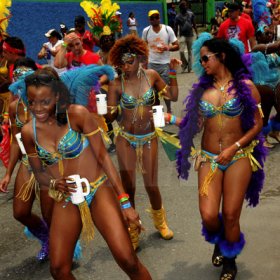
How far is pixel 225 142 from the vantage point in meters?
3.64

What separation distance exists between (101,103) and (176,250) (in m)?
1.52

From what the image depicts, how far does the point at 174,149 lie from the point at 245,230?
1.05 metres

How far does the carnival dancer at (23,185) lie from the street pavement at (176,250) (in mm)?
334

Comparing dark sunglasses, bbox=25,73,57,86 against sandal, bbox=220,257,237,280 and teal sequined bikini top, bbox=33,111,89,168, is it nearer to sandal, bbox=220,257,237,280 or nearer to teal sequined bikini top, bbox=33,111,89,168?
teal sequined bikini top, bbox=33,111,89,168

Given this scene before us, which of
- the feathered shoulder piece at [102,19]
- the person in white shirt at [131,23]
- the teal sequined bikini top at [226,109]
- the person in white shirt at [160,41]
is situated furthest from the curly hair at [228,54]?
the person in white shirt at [131,23]

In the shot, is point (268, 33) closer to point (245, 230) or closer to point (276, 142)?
point (276, 142)

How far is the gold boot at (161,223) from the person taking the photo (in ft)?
14.6

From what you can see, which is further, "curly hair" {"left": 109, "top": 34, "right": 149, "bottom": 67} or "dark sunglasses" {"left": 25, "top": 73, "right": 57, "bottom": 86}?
"curly hair" {"left": 109, "top": 34, "right": 149, "bottom": 67}

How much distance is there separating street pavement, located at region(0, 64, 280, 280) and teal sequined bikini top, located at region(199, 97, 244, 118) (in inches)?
51.2

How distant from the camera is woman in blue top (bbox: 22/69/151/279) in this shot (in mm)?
2988

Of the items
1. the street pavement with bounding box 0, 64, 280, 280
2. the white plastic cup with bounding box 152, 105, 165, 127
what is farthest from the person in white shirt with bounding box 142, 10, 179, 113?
the white plastic cup with bounding box 152, 105, 165, 127

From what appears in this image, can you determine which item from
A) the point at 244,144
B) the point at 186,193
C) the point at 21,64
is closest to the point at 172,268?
the point at 244,144

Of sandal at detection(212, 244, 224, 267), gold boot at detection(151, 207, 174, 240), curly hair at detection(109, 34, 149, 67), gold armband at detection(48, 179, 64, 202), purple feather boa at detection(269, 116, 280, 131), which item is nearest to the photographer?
gold armband at detection(48, 179, 64, 202)

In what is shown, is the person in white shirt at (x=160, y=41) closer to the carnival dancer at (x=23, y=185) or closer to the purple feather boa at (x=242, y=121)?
the carnival dancer at (x=23, y=185)
